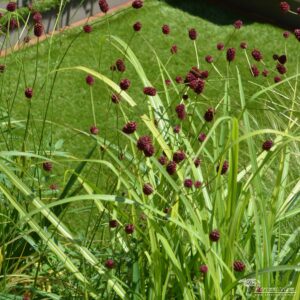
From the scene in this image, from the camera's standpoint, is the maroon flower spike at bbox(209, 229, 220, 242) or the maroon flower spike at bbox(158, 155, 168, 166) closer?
the maroon flower spike at bbox(209, 229, 220, 242)

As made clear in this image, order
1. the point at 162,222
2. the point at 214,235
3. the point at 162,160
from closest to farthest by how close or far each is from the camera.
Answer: the point at 214,235 → the point at 162,222 → the point at 162,160

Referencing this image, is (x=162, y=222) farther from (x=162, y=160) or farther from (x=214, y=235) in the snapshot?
(x=214, y=235)

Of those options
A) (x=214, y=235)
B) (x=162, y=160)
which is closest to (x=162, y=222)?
(x=162, y=160)

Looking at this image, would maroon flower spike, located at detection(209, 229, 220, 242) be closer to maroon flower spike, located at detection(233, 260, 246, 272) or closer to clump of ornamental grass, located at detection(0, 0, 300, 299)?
clump of ornamental grass, located at detection(0, 0, 300, 299)

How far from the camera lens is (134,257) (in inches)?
106

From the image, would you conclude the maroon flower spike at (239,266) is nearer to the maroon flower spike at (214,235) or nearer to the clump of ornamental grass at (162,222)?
the clump of ornamental grass at (162,222)

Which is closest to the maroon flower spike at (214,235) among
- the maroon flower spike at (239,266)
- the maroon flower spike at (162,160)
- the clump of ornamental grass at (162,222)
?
the clump of ornamental grass at (162,222)

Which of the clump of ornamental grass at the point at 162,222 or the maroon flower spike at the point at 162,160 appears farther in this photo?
the maroon flower spike at the point at 162,160

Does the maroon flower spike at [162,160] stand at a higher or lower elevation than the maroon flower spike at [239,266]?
higher

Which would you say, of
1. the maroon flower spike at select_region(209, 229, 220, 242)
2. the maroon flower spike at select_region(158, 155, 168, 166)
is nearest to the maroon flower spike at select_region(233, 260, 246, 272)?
the maroon flower spike at select_region(209, 229, 220, 242)

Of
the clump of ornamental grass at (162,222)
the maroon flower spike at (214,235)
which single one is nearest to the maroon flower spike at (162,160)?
the clump of ornamental grass at (162,222)

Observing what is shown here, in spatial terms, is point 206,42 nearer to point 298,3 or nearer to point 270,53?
point 270,53

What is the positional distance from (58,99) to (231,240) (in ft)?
11.1

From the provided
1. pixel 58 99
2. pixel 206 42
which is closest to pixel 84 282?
pixel 58 99
